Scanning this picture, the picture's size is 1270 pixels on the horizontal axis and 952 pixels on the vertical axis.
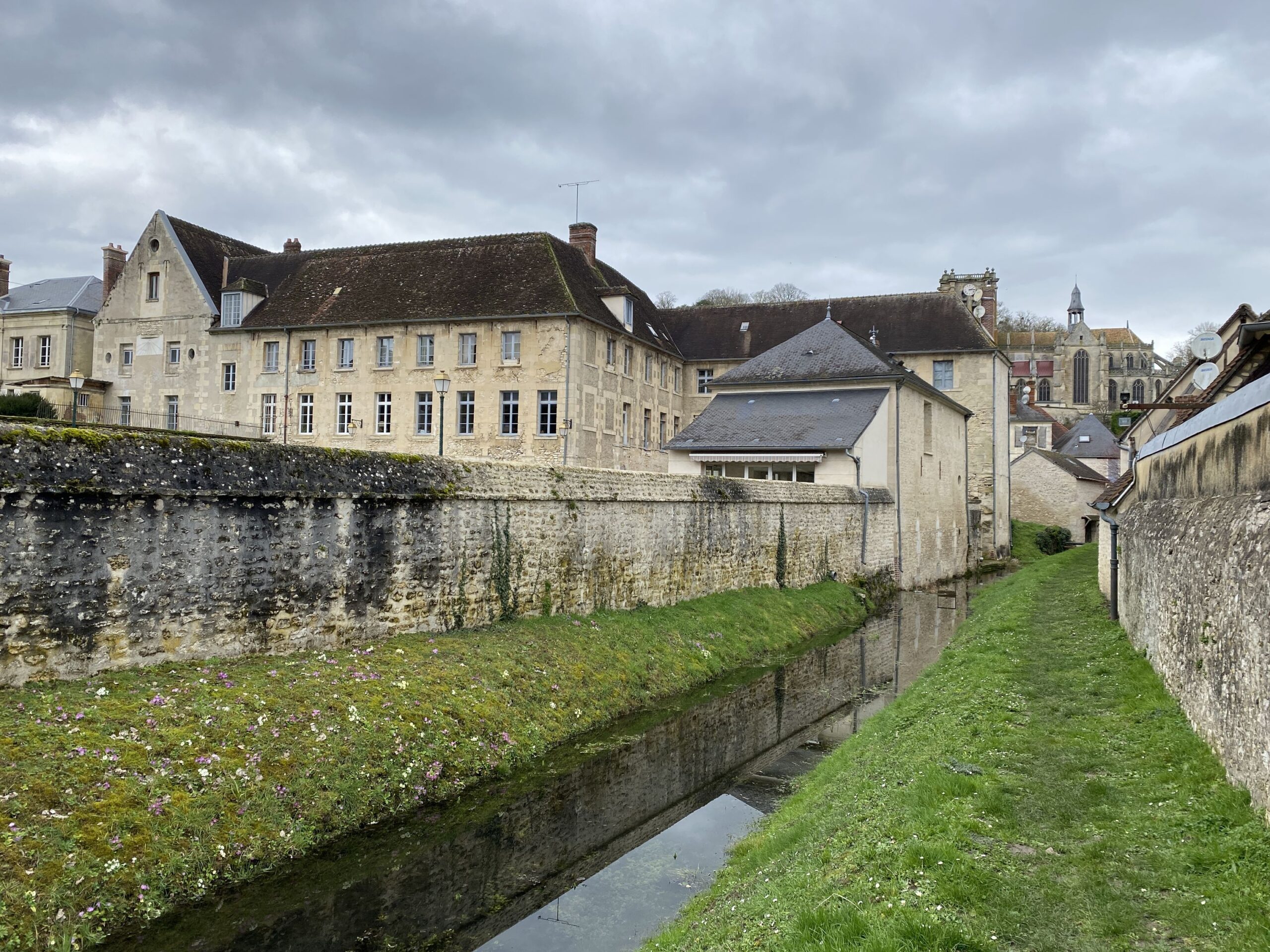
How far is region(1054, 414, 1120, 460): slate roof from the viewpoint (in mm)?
52656

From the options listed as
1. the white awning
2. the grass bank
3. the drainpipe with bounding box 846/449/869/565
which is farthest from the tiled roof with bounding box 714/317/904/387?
the grass bank

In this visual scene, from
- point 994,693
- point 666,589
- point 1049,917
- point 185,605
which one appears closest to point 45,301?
point 666,589

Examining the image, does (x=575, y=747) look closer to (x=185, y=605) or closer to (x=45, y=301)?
(x=185, y=605)

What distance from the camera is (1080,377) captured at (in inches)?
3484

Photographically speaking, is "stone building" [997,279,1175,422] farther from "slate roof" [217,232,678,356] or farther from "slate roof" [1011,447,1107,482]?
"slate roof" [217,232,678,356]

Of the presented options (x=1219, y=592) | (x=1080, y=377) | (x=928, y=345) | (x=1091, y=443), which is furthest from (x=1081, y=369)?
(x=1219, y=592)

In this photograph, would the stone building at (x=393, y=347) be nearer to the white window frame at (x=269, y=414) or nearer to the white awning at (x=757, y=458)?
the white window frame at (x=269, y=414)

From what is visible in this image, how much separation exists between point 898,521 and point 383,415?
17694 millimetres

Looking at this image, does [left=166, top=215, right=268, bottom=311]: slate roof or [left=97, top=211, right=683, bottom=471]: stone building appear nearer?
[left=97, top=211, right=683, bottom=471]: stone building

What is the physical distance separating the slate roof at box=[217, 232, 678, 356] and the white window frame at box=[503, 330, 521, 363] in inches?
29.0

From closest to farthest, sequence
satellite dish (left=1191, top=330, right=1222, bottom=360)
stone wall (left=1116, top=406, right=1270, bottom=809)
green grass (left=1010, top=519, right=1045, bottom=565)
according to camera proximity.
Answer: stone wall (left=1116, top=406, right=1270, bottom=809), satellite dish (left=1191, top=330, right=1222, bottom=360), green grass (left=1010, top=519, right=1045, bottom=565)

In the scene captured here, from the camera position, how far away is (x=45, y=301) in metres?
40.3

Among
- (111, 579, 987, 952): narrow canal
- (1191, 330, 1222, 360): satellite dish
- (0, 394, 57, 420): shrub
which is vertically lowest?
(111, 579, 987, 952): narrow canal

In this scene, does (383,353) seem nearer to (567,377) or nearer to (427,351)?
(427,351)
